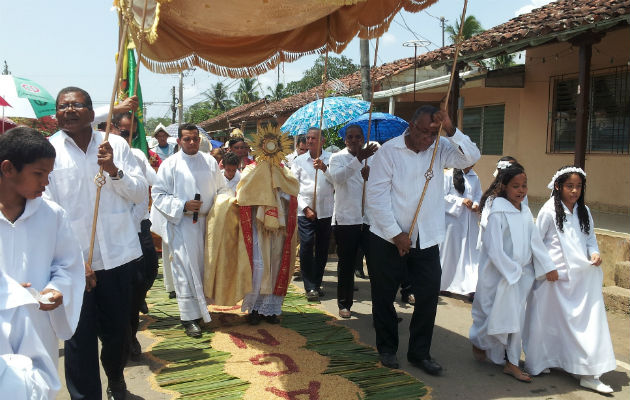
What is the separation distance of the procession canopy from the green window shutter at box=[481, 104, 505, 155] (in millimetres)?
7184

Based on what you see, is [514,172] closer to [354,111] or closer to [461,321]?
[461,321]

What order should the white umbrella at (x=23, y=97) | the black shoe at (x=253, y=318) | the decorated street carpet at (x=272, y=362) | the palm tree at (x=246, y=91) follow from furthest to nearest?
the palm tree at (x=246, y=91), the white umbrella at (x=23, y=97), the black shoe at (x=253, y=318), the decorated street carpet at (x=272, y=362)

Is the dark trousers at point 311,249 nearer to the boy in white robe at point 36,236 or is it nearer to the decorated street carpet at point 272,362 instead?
the decorated street carpet at point 272,362

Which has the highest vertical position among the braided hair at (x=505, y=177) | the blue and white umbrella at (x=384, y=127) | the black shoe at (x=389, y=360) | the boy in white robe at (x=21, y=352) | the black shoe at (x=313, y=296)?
the blue and white umbrella at (x=384, y=127)

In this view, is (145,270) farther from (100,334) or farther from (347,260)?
(347,260)

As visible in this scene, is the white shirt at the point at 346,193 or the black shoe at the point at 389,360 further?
the white shirt at the point at 346,193

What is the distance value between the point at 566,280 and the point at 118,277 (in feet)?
11.2

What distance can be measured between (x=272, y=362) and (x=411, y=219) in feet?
5.46

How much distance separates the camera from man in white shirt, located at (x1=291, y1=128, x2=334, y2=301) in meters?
6.41

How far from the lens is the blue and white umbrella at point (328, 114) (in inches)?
297

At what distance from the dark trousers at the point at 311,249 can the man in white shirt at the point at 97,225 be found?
10.3ft

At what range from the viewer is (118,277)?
3.35m

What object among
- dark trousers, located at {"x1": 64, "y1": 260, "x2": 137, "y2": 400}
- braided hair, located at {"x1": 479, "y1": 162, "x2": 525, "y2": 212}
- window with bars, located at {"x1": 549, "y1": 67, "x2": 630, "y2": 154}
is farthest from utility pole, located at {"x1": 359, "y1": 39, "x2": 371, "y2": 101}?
dark trousers, located at {"x1": 64, "y1": 260, "x2": 137, "y2": 400}

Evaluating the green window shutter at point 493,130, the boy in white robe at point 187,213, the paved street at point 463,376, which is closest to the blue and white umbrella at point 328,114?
the boy in white robe at point 187,213
